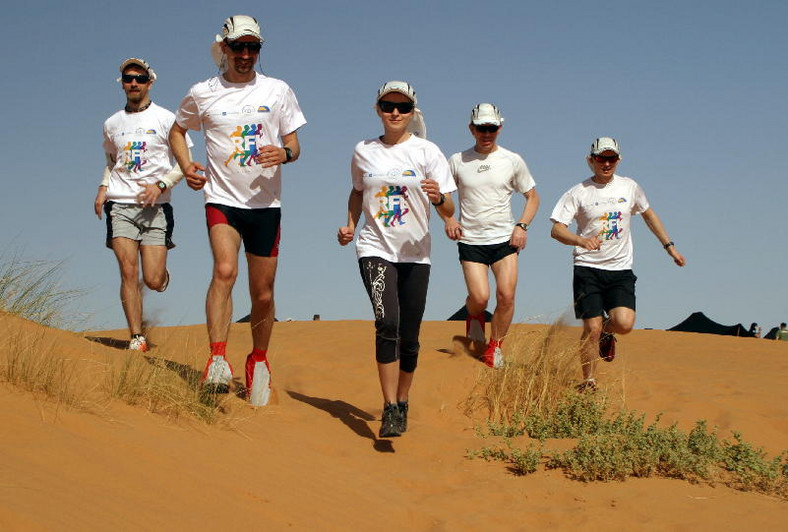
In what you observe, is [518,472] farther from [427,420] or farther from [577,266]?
[577,266]

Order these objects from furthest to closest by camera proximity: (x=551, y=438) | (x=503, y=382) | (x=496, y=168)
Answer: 1. (x=496, y=168)
2. (x=503, y=382)
3. (x=551, y=438)

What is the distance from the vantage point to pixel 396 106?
6.58 m

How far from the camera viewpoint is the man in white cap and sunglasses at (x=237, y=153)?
6570 mm

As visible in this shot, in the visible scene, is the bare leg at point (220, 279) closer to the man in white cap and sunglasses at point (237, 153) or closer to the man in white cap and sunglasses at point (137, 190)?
the man in white cap and sunglasses at point (237, 153)

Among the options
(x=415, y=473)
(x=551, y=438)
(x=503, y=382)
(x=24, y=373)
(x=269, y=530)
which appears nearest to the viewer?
(x=269, y=530)

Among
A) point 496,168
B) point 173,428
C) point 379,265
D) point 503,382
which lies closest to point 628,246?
point 496,168

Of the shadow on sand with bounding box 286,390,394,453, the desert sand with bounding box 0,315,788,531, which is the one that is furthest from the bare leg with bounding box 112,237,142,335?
the shadow on sand with bounding box 286,390,394,453

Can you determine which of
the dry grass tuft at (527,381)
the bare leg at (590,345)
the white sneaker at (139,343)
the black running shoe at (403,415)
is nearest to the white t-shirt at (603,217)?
the bare leg at (590,345)

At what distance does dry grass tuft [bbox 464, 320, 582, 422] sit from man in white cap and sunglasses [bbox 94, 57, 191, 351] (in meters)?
3.13

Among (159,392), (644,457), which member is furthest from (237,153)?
(644,457)

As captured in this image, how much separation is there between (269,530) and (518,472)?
2.29 metres

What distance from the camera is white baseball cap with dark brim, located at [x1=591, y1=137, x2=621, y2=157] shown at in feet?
29.8

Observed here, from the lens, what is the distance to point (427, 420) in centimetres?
768

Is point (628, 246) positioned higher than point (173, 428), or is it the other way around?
point (628, 246)
